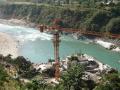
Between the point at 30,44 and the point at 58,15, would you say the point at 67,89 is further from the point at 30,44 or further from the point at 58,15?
the point at 58,15

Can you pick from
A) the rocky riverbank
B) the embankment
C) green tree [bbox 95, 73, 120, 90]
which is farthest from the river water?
green tree [bbox 95, 73, 120, 90]

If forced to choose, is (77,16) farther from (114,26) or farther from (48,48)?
(48,48)

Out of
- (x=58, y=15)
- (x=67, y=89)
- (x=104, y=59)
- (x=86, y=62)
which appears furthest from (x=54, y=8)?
(x=67, y=89)

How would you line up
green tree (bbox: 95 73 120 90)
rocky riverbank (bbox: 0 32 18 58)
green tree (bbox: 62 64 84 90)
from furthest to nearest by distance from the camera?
rocky riverbank (bbox: 0 32 18 58) < green tree (bbox: 62 64 84 90) < green tree (bbox: 95 73 120 90)

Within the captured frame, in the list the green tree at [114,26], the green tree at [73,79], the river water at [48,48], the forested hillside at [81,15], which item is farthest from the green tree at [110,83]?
the forested hillside at [81,15]

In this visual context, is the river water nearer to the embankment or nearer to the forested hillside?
the embankment

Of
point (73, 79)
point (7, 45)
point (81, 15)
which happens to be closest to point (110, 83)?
point (73, 79)
